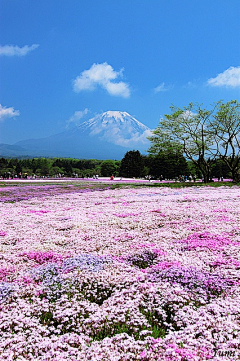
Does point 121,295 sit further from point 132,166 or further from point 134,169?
point 132,166

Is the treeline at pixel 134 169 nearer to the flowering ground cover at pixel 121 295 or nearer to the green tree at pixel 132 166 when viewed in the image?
the green tree at pixel 132 166

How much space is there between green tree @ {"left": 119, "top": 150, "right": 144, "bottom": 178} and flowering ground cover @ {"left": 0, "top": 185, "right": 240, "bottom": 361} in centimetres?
10771

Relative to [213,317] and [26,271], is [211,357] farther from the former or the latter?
[26,271]

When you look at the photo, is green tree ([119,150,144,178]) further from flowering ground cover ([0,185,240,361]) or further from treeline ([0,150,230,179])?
flowering ground cover ([0,185,240,361])

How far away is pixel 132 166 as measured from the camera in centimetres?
11731

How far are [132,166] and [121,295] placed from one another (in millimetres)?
112889

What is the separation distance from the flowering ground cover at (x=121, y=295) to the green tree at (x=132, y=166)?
108m

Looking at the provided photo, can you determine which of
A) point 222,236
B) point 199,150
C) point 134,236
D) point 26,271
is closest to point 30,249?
point 26,271

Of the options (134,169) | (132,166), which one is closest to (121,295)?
(134,169)

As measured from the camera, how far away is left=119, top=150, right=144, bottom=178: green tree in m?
117

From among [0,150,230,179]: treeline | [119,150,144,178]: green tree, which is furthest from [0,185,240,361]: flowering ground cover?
[119,150,144,178]: green tree

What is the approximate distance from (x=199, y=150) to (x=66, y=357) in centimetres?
4401

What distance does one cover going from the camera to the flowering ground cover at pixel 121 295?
3504 millimetres

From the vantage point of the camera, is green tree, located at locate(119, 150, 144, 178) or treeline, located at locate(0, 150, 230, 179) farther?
green tree, located at locate(119, 150, 144, 178)
